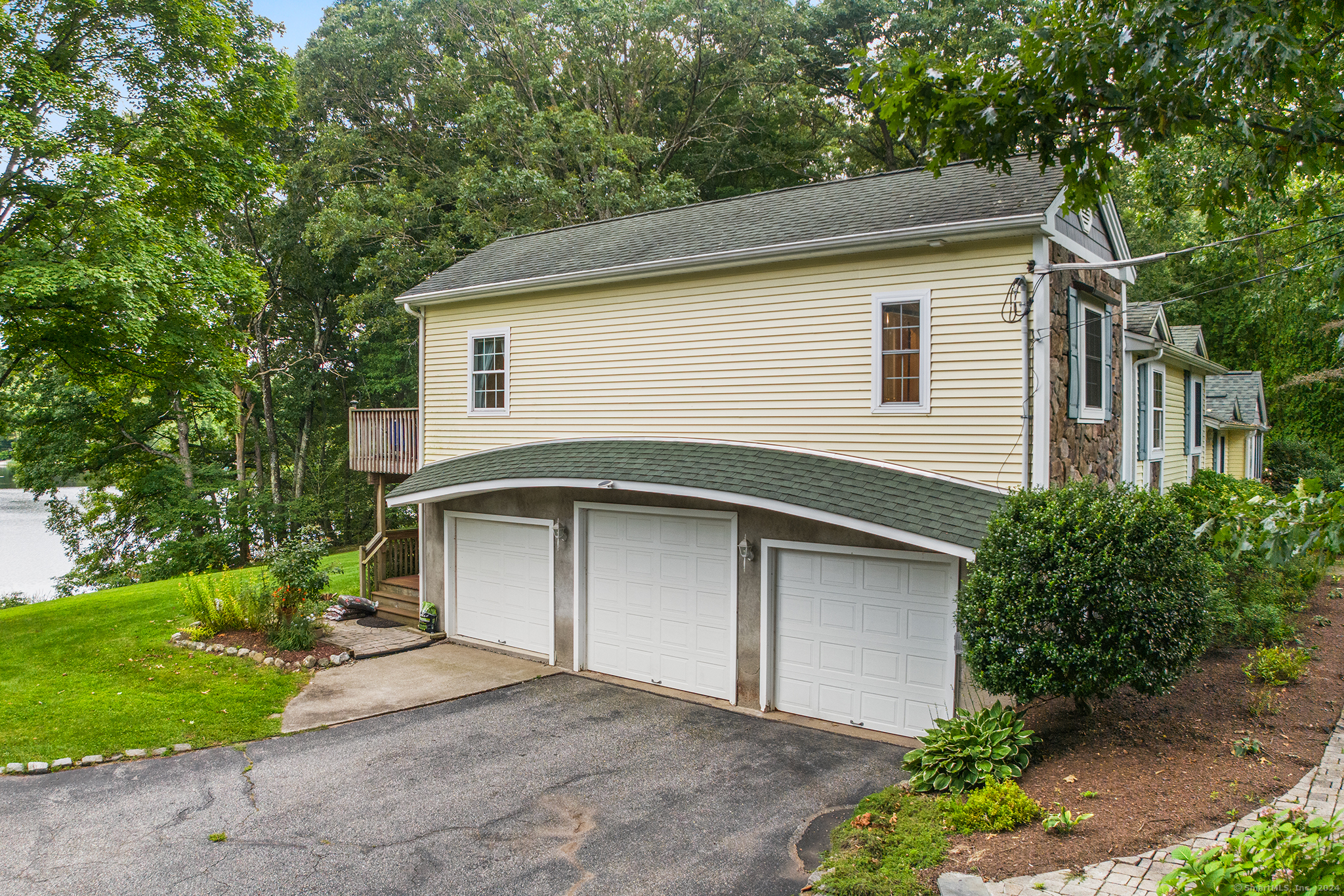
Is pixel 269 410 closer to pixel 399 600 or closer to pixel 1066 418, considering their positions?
pixel 399 600

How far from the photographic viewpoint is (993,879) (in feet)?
16.3

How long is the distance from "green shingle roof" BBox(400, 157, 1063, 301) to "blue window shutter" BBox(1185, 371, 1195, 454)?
8595 mm

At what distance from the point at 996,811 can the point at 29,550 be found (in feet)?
113

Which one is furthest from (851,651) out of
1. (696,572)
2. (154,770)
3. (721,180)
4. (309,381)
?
(309,381)

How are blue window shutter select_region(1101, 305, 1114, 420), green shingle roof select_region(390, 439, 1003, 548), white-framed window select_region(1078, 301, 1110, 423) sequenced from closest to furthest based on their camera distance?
green shingle roof select_region(390, 439, 1003, 548), white-framed window select_region(1078, 301, 1110, 423), blue window shutter select_region(1101, 305, 1114, 420)

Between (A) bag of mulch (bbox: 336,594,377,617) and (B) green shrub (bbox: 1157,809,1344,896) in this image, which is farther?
(A) bag of mulch (bbox: 336,594,377,617)

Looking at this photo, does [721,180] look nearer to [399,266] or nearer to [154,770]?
[399,266]

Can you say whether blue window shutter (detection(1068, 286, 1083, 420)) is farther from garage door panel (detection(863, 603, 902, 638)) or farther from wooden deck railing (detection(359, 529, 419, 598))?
wooden deck railing (detection(359, 529, 419, 598))

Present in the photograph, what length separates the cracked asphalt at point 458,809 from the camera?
594 cm

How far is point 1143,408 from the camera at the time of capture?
12.8 meters

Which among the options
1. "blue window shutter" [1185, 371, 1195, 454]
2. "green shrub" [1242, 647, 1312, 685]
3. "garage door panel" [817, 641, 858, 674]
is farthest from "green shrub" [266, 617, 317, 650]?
"blue window shutter" [1185, 371, 1195, 454]

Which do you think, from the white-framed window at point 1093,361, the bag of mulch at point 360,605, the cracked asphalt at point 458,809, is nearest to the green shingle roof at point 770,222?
the white-framed window at point 1093,361

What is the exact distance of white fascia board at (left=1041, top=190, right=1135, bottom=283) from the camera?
8.32m

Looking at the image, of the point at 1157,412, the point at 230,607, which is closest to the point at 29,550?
the point at 230,607
